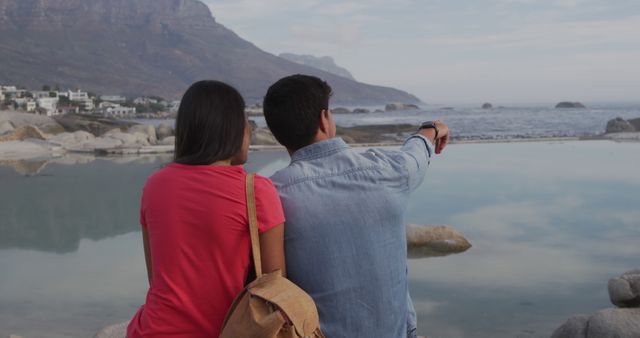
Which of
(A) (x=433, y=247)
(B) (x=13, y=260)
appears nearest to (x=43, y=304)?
(B) (x=13, y=260)

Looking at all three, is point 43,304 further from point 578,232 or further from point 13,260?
point 578,232

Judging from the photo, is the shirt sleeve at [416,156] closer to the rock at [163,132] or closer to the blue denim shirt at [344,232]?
the blue denim shirt at [344,232]

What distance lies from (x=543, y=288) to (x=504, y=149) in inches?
508

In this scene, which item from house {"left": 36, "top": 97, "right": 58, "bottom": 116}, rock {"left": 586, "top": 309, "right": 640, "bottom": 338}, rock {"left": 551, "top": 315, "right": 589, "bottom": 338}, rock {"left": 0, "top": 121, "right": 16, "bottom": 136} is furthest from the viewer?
house {"left": 36, "top": 97, "right": 58, "bottom": 116}

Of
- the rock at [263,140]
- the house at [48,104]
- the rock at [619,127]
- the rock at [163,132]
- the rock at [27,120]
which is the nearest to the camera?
the rock at [263,140]

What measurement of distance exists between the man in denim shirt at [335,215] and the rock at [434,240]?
5298mm

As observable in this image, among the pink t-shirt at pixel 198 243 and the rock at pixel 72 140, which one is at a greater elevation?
the pink t-shirt at pixel 198 243

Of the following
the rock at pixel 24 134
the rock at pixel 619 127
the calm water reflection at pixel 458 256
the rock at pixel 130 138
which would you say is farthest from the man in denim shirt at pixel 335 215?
the rock at pixel 619 127

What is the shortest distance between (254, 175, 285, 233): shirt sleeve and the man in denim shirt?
2.6 inches

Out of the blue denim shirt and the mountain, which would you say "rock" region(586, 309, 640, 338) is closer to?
the blue denim shirt

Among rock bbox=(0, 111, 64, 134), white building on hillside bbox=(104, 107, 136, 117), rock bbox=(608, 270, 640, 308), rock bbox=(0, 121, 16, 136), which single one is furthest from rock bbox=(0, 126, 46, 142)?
white building on hillside bbox=(104, 107, 136, 117)

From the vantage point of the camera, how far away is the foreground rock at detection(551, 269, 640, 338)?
152 inches

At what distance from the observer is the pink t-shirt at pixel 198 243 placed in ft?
5.06

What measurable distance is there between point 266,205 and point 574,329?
3.11 meters
